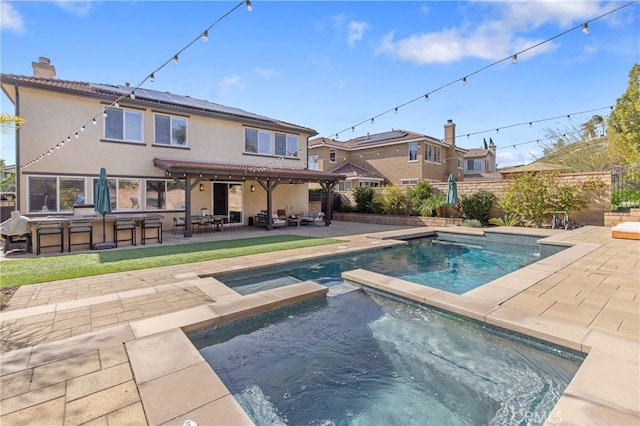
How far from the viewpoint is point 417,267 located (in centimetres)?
827

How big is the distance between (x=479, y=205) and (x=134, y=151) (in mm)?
16128

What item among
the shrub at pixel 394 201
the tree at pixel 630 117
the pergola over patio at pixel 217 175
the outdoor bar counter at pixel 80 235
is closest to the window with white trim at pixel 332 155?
the shrub at pixel 394 201

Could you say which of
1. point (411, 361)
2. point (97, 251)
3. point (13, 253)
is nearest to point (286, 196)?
point (97, 251)

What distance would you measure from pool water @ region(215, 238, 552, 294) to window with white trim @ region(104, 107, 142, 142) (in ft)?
31.8

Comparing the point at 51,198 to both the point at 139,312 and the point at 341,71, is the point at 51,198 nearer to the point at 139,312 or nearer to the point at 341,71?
the point at 139,312

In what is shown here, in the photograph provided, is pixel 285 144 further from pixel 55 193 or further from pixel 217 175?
pixel 55 193

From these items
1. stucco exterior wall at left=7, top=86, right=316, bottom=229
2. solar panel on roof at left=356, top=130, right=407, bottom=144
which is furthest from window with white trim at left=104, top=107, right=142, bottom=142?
solar panel on roof at left=356, top=130, right=407, bottom=144

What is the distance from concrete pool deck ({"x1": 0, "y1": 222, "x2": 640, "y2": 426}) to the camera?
237 cm

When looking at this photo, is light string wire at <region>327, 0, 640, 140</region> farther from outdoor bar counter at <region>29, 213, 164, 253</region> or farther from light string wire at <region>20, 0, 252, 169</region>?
outdoor bar counter at <region>29, 213, 164, 253</region>

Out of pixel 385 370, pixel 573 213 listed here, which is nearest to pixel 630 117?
pixel 573 213

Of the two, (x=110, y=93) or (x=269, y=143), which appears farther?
(x=269, y=143)

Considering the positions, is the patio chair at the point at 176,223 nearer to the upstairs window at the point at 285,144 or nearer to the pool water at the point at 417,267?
the upstairs window at the point at 285,144

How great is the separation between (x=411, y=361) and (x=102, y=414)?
10.1 ft

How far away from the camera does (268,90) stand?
12.5 m
